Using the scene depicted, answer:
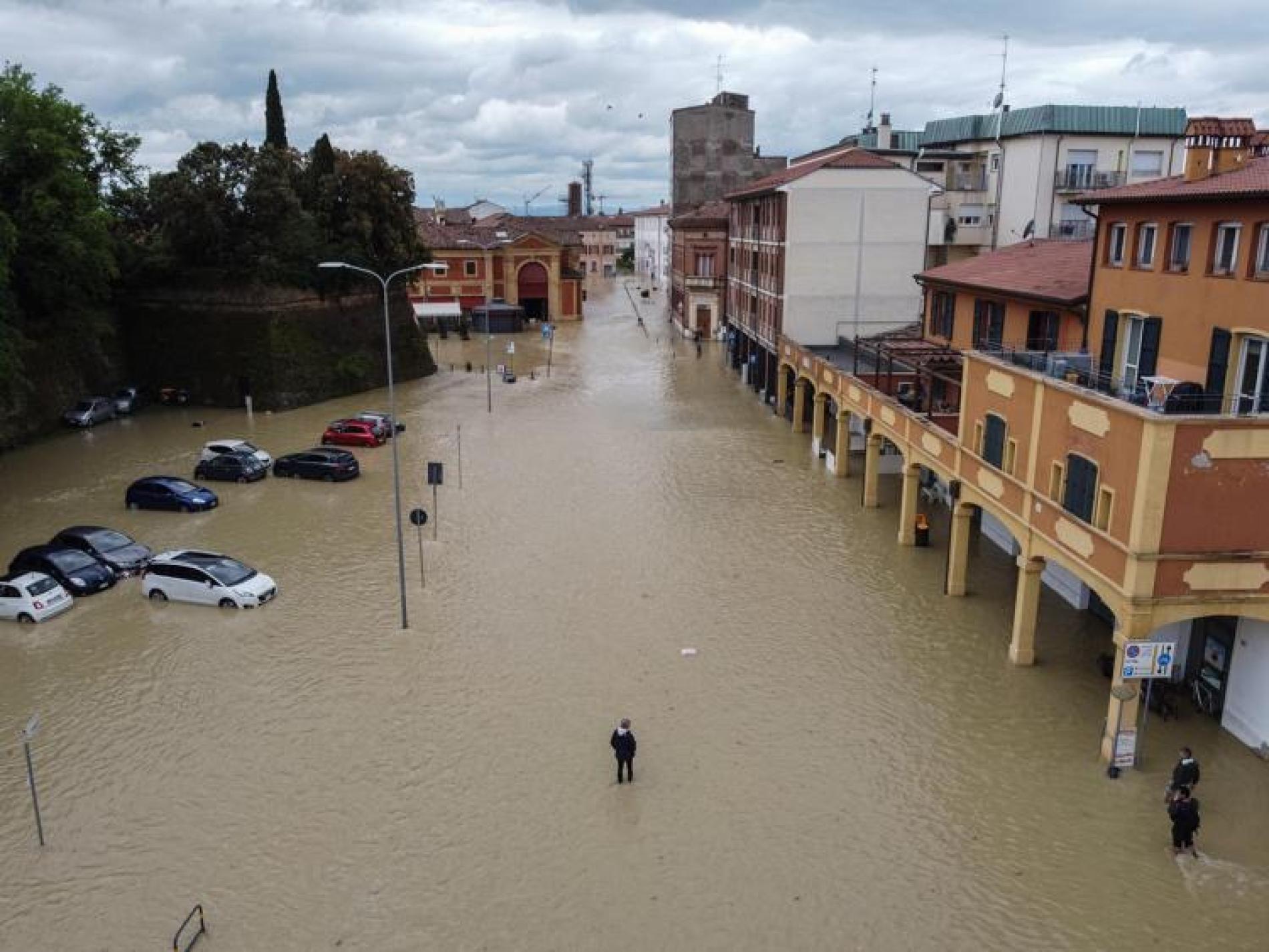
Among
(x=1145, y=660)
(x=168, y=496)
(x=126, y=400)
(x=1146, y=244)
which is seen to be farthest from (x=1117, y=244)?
(x=126, y=400)

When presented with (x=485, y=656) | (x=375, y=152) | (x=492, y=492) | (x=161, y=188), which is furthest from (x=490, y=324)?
(x=485, y=656)

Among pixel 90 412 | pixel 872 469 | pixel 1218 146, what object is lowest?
pixel 90 412

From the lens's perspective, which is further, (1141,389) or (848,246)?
(848,246)

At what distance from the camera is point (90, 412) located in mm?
49656

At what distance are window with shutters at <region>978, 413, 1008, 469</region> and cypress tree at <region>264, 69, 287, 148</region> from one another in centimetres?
5659

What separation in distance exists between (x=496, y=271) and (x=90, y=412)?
50411mm

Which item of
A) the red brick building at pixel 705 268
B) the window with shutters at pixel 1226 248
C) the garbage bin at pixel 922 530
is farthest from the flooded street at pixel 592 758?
the red brick building at pixel 705 268

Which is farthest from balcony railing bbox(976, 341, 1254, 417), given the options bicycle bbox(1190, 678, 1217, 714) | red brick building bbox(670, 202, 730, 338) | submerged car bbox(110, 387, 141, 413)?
red brick building bbox(670, 202, 730, 338)

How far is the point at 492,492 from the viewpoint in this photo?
3809cm

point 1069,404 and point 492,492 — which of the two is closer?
point 1069,404

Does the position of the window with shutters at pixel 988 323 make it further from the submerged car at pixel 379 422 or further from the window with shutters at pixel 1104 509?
the submerged car at pixel 379 422

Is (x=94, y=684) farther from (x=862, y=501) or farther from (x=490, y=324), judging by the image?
(x=490, y=324)

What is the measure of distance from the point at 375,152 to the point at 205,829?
5220 cm

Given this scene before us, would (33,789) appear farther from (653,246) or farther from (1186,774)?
(653,246)
